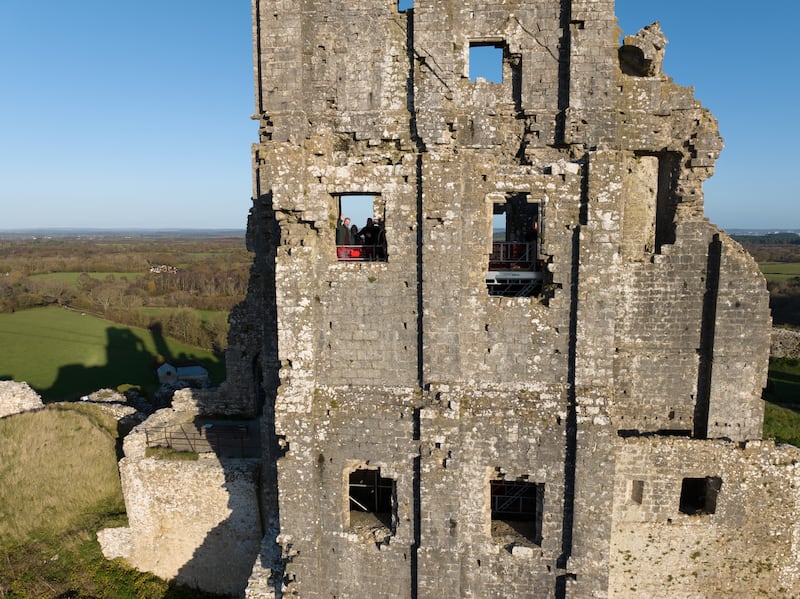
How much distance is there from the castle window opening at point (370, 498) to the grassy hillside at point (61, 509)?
542 centimetres

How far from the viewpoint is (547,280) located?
7.99 m

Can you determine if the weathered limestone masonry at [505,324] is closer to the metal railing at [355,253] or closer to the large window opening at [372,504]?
the large window opening at [372,504]

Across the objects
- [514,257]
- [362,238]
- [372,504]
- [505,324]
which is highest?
[362,238]

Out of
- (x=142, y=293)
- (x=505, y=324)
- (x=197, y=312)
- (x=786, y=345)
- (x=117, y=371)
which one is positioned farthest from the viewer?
(x=142, y=293)

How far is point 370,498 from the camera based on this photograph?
10086 millimetres

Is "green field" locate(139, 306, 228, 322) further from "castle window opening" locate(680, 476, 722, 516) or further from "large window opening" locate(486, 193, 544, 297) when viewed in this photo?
"castle window opening" locate(680, 476, 722, 516)

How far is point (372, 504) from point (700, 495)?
6.45m

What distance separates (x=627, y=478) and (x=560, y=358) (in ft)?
8.58

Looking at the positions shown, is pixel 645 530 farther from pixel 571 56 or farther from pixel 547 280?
pixel 571 56

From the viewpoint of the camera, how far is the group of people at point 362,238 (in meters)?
9.32

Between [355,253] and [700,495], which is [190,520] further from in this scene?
[700,495]

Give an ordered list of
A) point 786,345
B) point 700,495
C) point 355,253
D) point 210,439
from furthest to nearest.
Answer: point 786,345, point 210,439, point 700,495, point 355,253

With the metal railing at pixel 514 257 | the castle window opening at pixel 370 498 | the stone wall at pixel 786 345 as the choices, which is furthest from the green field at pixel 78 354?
the stone wall at pixel 786 345

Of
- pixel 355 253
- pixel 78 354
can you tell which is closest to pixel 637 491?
pixel 355 253
